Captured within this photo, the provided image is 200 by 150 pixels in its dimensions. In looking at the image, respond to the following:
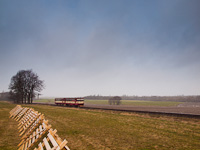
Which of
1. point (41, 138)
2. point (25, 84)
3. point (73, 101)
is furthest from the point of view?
point (25, 84)

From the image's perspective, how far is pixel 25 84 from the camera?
50.4 metres

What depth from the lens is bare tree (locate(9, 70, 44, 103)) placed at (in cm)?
4934

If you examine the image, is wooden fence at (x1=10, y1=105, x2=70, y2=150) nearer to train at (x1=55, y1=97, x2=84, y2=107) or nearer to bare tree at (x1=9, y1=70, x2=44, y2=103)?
train at (x1=55, y1=97, x2=84, y2=107)

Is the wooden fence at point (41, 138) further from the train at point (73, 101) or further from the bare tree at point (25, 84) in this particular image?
the bare tree at point (25, 84)

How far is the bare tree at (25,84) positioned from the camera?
4934 centimetres

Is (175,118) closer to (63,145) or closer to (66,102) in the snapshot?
(63,145)

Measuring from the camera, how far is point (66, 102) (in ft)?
127

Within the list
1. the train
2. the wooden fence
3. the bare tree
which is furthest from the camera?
the bare tree

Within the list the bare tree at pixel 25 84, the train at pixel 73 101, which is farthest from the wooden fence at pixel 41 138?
→ the bare tree at pixel 25 84

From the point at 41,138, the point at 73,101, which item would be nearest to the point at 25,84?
the point at 73,101

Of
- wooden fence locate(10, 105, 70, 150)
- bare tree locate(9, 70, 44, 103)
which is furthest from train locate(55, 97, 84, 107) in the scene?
wooden fence locate(10, 105, 70, 150)

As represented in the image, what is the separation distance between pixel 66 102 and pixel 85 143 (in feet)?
108

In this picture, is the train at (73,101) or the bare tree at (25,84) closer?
the train at (73,101)

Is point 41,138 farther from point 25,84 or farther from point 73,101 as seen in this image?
point 25,84
